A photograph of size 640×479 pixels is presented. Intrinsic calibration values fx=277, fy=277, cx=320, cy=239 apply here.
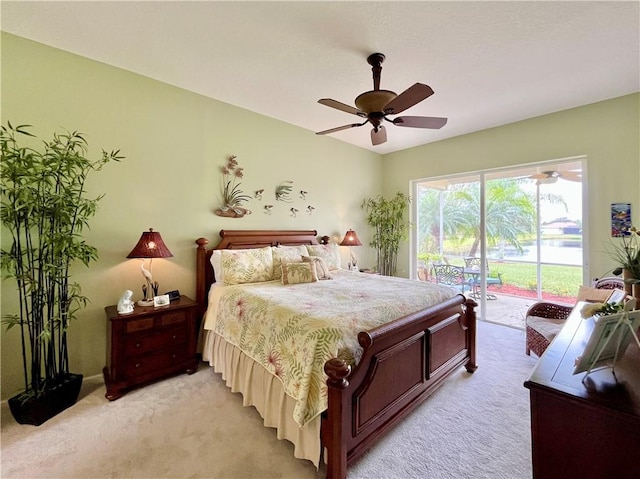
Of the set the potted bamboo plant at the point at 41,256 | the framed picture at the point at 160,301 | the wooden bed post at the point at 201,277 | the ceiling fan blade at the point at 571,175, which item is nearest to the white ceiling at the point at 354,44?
the ceiling fan blade at the point at 571,175

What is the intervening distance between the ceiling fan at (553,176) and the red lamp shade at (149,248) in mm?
4670

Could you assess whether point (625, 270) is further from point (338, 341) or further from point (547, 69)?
point (547, 69)

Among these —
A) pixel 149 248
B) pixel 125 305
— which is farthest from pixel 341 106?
pixel 125 305

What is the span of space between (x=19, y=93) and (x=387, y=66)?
3.08m

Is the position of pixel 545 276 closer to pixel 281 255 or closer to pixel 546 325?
pixel 546 325

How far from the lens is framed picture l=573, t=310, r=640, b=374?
2.92 feet

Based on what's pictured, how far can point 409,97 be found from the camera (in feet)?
6.58

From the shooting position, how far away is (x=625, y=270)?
1.19 m

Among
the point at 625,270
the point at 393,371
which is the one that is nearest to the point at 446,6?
the point at 625,270

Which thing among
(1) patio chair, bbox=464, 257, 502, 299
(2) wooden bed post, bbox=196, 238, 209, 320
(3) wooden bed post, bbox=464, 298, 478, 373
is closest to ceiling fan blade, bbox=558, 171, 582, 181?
(1) patio chair, bbox=464, 257, 502, 299

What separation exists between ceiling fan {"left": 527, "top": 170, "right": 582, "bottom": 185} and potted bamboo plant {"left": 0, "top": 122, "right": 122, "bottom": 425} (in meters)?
5.06

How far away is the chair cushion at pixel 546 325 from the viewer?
254 centimetres

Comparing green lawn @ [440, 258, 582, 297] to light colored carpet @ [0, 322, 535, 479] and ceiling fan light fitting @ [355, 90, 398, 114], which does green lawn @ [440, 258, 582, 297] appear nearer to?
light colored carpet @ [0, 322, 535, 479]

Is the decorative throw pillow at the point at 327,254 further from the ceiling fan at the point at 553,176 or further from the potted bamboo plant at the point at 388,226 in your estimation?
the ceiling fan at the point at 553,176
